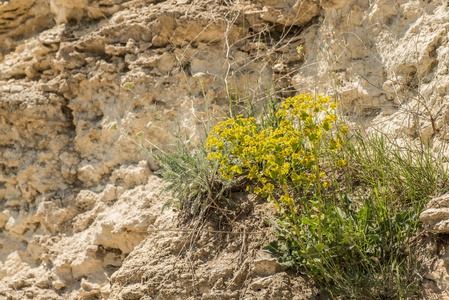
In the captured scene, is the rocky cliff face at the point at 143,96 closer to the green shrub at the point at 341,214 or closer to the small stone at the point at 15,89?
the small stone at the point at 15,89

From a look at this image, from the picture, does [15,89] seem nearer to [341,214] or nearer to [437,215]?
[341,214]

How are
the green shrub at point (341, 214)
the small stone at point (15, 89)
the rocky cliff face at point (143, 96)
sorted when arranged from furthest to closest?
the small stone at point (15, 89) < the rocky cliff face at point (143, 96) < the green shrub at point (341, 214)

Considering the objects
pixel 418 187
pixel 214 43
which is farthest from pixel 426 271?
pixel 214 43

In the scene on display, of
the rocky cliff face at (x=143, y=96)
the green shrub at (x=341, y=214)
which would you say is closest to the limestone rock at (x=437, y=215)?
the green shrub at (x=341, y=214)

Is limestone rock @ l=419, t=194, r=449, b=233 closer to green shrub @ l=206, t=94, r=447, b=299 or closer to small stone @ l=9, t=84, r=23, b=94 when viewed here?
green shrub @ l=206, t=94, r=447, b=299

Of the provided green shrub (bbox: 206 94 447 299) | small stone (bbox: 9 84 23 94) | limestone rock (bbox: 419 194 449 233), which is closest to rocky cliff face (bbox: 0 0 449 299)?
small stone (bbox: 9 84 23 94)

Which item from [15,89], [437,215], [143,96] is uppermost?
[15,89]

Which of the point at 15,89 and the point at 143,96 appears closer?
the point at 143,96

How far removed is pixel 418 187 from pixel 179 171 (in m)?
1.37

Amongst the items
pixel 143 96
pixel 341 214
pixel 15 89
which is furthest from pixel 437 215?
pixel 15 89

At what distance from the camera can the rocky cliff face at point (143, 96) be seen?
2627 mm

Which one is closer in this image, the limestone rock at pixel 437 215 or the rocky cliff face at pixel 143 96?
the limestone rock at pixel 437 215

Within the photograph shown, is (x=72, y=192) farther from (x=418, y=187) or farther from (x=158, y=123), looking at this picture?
(x=418, y=187)

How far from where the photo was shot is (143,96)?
337cm
